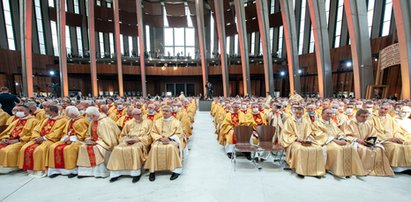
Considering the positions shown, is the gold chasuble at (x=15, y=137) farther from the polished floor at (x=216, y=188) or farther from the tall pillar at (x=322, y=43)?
the tall pillar at (x=322, y=43)

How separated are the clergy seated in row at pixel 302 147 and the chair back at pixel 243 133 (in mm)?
797

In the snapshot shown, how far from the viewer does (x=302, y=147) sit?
4.06 metres

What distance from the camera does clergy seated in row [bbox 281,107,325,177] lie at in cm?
401

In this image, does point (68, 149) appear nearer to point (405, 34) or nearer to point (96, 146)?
point (96, 146)

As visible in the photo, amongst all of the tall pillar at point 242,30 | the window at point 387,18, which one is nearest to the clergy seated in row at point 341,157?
the window at point 387,18

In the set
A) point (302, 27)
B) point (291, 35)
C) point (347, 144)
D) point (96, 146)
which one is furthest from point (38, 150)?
point (302, 27)

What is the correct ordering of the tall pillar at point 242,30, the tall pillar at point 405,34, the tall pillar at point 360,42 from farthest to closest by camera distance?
the tall pillar at point 242,30, the tall pillar at point 360,42, the tall pillar at point 405,34

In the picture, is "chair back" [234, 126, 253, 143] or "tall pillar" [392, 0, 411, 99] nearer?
"chair back" [234, 126, 253, 143]

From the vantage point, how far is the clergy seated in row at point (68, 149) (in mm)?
4062

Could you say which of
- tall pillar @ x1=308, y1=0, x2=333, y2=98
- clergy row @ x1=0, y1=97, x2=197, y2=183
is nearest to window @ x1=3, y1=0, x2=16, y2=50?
clergy row @ x1=0, y1=97, x2=197, y2=183

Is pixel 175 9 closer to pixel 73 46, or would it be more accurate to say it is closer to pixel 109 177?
pixel 73 46

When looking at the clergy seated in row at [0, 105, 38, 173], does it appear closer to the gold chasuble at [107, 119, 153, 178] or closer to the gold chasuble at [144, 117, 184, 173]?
the gold chasuble at [107, 119, 153, 178]

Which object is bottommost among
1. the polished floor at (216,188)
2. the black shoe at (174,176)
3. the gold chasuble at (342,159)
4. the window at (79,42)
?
the polished floor at (216,188)

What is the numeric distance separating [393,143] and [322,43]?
531 inches
